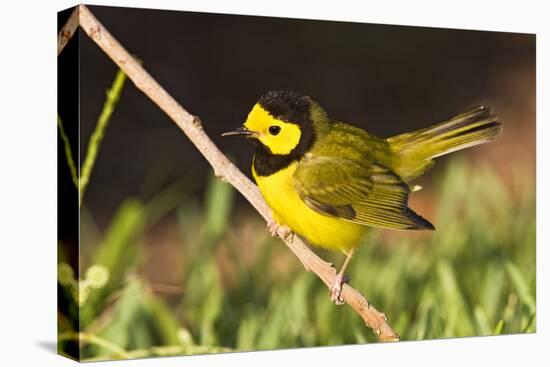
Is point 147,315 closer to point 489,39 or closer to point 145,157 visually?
point 145,157

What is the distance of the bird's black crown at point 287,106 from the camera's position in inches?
216

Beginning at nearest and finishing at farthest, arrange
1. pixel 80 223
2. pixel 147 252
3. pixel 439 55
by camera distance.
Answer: pixel 80 223, pixel 147 252, pixel 439 55

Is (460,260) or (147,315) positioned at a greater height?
(147,315)

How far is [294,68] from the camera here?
233 inches

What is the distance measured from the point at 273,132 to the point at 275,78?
498 millimetres

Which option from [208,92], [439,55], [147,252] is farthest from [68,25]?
[439,55]

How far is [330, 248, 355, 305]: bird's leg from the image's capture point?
5.83m

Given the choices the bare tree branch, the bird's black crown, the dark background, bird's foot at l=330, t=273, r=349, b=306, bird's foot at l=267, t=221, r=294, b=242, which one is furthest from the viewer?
bird's foot at l=330, t=273, r=349, b=306

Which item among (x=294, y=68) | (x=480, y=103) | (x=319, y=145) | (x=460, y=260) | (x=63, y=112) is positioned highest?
(x=63, y=112)

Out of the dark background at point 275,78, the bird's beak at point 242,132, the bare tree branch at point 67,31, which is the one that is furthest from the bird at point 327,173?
the bare tree branch at point 67,31

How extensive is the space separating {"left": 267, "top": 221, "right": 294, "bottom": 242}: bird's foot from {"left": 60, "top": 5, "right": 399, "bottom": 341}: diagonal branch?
Answer: 0.02 metres

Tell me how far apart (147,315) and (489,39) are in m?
2.65

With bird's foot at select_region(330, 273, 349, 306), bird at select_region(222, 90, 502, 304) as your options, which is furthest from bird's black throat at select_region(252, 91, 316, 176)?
bird's foot at select_region(330, 273, 349, 306)

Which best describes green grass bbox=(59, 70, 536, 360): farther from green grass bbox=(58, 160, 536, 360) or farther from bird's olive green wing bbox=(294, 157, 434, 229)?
bird's olive green wing bbox=(294, 157, 434, 229)
